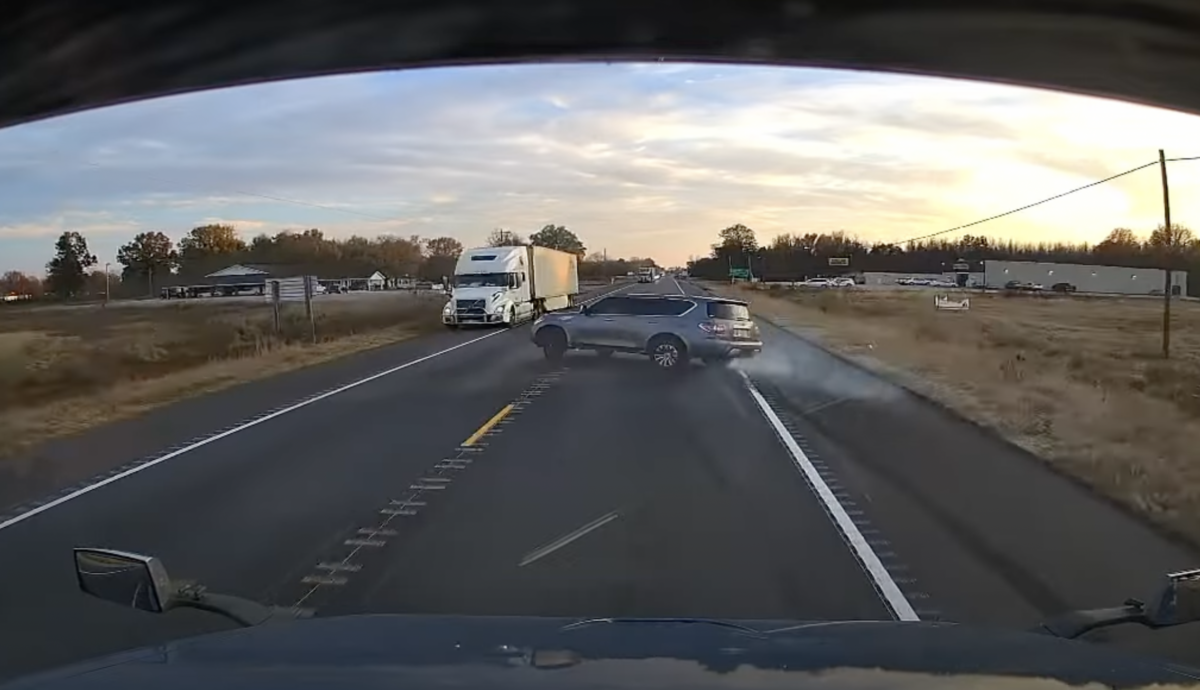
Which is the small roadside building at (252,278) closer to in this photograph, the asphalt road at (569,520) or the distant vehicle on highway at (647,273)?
the distant vehicle on highway at (647,273)

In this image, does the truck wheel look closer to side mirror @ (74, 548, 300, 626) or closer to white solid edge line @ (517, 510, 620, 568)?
white solid edge line @ (517, 510, 620, 568)

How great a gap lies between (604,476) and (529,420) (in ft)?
15.1

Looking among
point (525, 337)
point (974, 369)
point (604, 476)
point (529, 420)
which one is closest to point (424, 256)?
point (525, 337)

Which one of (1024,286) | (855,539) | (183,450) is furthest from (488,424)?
(1024,286)

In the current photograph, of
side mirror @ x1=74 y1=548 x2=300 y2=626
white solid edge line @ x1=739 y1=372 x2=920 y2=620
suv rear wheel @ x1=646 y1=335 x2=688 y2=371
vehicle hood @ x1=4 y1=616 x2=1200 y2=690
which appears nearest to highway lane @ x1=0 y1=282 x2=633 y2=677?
side mirror @ x1=74 y1=548 x2=300 y2=626

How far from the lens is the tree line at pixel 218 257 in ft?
128

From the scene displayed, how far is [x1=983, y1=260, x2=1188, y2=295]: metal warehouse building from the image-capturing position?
25.5m

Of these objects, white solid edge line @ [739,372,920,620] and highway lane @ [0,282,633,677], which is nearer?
highway lane @ [0,282,633,677]

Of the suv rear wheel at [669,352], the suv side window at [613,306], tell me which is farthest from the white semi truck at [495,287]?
the suv rear wheel at [669,352]

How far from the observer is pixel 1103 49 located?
30.3 ft

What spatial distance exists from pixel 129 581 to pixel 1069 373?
21634 mm

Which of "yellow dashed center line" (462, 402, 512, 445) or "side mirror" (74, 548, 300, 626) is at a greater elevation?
"side mirror" (74, 548, 300, 626)

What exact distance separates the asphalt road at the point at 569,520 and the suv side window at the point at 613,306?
29.2ft

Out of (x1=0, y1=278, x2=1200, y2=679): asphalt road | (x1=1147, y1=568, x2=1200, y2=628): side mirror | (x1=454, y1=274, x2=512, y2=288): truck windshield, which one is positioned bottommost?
(x1=0, y1=278, x2=1200, y2=679): asphalt road
